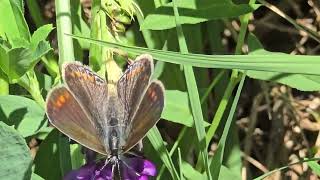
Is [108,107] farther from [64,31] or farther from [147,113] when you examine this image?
[64,31]

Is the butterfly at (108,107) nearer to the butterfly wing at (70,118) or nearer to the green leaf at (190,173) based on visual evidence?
the butterfly wing at (70,118)

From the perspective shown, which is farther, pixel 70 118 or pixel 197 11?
pixel 197 11

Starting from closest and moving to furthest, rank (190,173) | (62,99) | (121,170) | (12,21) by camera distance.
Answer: (62,99), (121,170), (12,21), (190,173)

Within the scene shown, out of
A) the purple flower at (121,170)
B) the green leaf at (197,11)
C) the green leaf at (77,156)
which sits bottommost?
the green leaf at (77,156)

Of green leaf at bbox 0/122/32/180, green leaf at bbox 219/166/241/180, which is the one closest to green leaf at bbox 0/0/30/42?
green leaf at bbox 0/122/32/180

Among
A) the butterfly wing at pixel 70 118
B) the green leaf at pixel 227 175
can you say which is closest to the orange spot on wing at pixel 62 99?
the butterfly wing at pixel 70 118

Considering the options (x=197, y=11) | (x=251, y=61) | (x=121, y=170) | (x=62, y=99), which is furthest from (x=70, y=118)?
(x=197, y=11)
